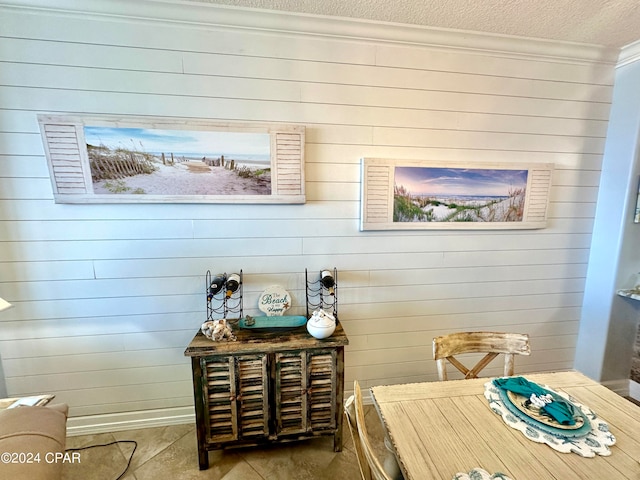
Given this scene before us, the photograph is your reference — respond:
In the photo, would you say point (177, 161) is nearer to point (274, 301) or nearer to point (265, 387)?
point (274, 301)

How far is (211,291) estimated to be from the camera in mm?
1656

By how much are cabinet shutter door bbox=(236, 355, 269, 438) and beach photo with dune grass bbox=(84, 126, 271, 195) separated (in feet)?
3.19

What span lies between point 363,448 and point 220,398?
3.51ft

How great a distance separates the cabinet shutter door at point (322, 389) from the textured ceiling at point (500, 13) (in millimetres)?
1879

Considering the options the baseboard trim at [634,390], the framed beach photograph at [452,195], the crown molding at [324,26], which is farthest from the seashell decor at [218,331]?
the baseboard trim at [634,390]

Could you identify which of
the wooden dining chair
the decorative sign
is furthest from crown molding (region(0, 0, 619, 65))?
the wooden dining chair

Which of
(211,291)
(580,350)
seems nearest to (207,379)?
(211,291)

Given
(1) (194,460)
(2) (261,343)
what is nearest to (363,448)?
(2) (261,343)

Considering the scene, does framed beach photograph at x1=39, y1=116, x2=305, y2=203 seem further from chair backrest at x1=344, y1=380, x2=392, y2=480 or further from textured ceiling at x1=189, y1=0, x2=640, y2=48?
chair backrest at x1=344, y1=380, x2=392, y2=480

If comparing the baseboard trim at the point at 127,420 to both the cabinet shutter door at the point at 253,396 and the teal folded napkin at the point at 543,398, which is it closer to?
the cabinet shutter door at the point at 253,396

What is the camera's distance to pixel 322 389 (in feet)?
5.45

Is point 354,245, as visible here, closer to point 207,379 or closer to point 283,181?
point 283,181

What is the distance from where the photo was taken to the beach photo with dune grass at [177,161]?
1581 mm

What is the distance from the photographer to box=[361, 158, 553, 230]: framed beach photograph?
183 centimetres
